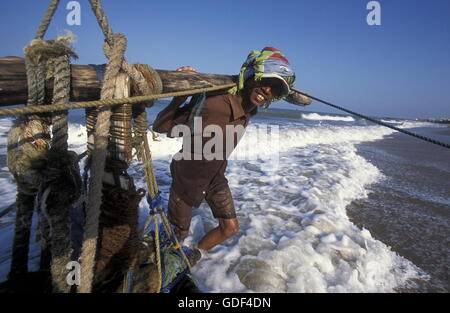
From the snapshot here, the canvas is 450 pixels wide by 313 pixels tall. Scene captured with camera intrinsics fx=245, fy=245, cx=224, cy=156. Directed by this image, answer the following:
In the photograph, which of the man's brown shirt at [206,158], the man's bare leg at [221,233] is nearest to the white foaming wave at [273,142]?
the man's bare leg at [221,233]

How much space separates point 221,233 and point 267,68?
6.18ft

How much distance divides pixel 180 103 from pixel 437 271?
137 inches

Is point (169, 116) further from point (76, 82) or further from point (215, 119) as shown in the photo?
point (76, 82)

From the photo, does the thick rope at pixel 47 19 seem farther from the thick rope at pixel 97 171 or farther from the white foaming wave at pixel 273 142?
the white foaming wave at pixel 273 142

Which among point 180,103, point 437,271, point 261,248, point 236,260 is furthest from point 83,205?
point 437,271

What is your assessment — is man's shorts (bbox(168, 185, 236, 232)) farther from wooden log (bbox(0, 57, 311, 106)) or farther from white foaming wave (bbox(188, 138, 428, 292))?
wooden log (bbox(0, 57, 311, 106))

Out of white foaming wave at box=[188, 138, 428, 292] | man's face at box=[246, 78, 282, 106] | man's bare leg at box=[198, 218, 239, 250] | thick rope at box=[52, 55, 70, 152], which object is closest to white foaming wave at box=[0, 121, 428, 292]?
white foaming wave at box=[188, 138, 428, 292]

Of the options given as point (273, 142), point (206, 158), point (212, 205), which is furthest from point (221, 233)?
point (273, 142)

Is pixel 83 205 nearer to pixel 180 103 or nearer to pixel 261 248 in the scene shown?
pixel 180 103

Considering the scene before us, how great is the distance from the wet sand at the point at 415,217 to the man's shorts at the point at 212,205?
1997 mm

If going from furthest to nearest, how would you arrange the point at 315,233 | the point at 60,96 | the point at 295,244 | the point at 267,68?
1. the point at 315,233
2. the point at 295,244
3. the point at 267,68
4. the point at 60,96

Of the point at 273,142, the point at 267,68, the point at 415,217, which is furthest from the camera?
the point at 273,142

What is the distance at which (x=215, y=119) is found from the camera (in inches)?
89.4

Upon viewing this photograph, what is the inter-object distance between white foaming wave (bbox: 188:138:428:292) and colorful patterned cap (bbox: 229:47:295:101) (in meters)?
2.01
